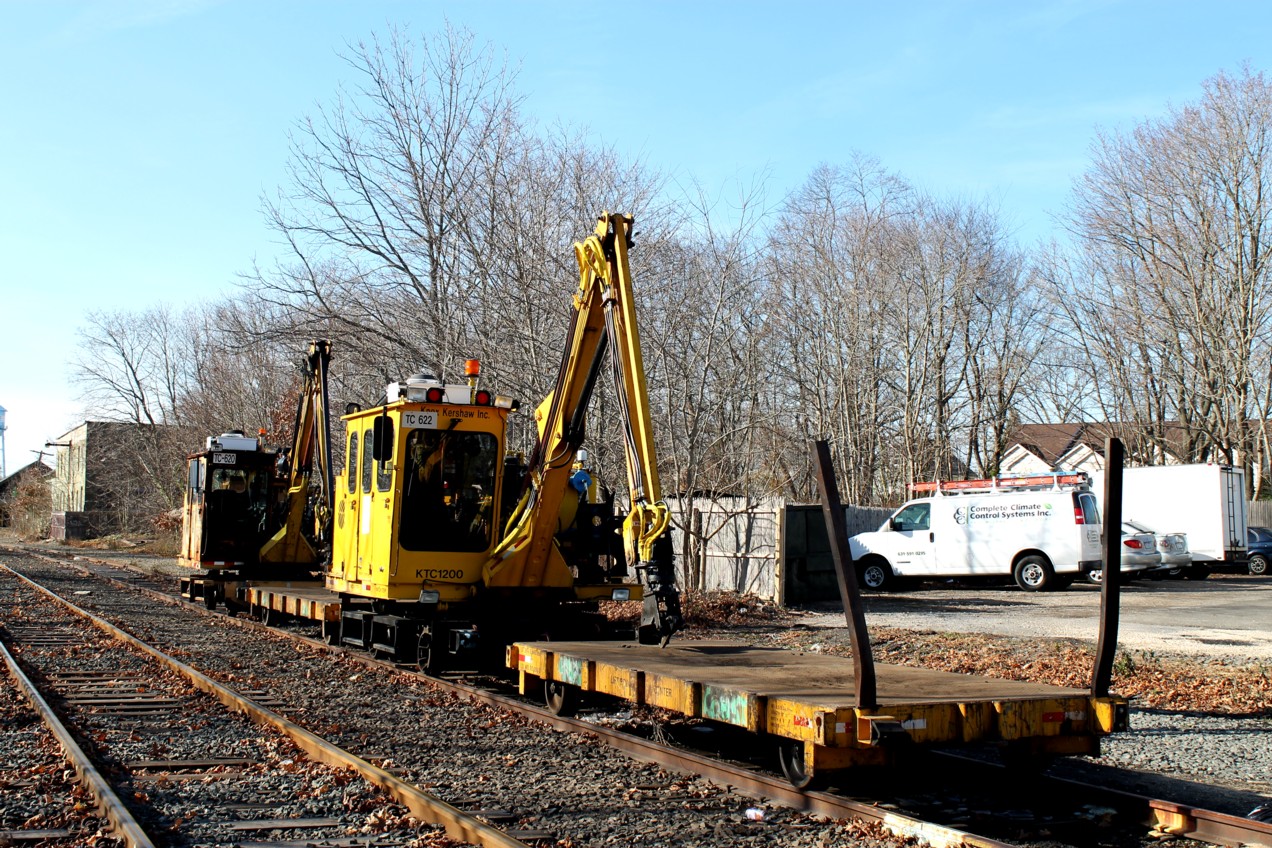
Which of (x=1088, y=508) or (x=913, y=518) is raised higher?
(x=1088, y=508)

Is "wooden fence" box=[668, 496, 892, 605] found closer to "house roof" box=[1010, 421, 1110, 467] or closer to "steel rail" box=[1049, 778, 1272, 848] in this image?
"steel rail" box=[1049, 778, 1272, 848]

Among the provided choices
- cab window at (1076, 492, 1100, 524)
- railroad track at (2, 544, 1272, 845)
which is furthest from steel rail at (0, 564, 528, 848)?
cab window at (1076, 492, 1100, 524)

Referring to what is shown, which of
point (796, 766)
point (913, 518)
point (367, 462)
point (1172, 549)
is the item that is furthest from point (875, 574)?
point (796, 766)

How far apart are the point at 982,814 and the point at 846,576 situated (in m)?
1.92

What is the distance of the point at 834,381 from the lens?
133 feet

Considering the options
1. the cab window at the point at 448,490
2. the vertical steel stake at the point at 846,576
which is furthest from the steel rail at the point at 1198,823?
the cab window at the point at 448,490

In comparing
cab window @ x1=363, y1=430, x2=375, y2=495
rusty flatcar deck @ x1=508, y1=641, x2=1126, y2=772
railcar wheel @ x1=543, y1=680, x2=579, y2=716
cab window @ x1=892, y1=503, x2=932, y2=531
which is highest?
cab window @ x1=363, y1=430, x2=375, y2=495

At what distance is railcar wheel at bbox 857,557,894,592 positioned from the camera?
25.7 metres

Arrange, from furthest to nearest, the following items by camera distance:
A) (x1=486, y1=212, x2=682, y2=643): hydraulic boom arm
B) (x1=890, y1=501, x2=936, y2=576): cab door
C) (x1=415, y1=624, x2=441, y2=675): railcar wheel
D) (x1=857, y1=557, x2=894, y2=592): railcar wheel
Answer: (x1=857, y1=557, x2=894, y2=592): railcar wheel, (x1=890, y1=501, x2=936, y2=576): cab door, (x1=415, y1=624, x2=441, y2=675): railcar wheel, (x1=486, y1=212, x2=682, y2=643): hydraulic boom arm

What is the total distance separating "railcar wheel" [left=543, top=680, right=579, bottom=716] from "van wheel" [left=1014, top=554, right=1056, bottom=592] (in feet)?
54.9

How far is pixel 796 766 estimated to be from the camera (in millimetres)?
7188

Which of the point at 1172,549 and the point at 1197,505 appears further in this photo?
the point at 1197,505

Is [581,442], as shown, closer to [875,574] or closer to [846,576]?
[846,576]

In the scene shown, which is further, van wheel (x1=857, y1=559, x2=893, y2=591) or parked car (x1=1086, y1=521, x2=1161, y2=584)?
van wheel (x1=857, y1=559, x2=893, y2=591)
